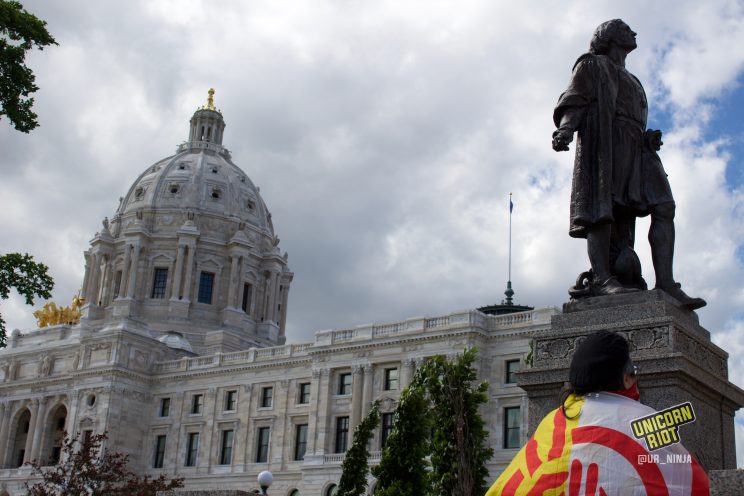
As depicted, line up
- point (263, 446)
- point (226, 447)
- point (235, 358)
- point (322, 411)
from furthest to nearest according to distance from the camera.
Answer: point (235, 358) < point (226, 447) < point (263, 446) < point (322, 411)

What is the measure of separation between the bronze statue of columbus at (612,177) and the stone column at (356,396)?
5042 cm

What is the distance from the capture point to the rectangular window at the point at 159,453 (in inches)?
2756

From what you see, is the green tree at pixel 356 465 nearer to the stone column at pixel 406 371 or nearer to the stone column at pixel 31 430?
the stone column at pixel 406 371

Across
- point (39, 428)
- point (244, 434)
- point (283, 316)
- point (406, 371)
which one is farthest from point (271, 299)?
point (406, 371)

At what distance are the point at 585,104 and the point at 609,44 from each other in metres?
0.84

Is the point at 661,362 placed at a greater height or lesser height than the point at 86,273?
lesser

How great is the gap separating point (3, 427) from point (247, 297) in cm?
2451

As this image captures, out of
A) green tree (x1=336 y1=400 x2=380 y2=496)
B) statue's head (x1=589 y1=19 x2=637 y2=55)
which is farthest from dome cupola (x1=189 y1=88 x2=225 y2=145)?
statue's head (x1=589 y1=19 x2=637 y2=55)

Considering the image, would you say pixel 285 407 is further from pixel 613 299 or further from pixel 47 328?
pixel 613 299

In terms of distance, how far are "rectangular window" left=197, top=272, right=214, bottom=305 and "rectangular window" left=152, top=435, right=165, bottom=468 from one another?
1793 cm

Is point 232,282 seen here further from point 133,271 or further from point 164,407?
point 164,407

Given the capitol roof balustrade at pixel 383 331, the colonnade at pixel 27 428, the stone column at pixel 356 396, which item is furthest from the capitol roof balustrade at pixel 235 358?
the colonnade at pixel 27 428

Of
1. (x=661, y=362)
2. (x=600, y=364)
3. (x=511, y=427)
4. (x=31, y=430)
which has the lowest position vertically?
(x=600, y=364)

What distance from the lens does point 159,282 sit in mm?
86875
